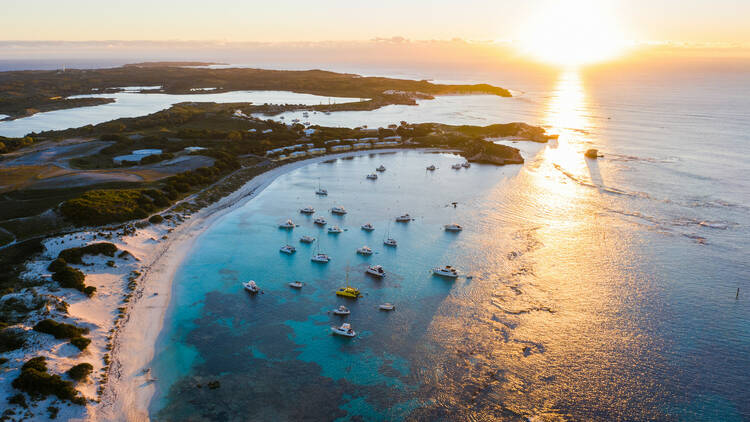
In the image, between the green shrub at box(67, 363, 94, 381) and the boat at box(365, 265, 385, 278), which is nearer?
the green shrub at box(67, 363, 94, 381)

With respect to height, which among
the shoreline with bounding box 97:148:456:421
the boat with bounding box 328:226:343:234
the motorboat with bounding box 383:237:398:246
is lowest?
the shoreline with bounding box 97:148:456:421

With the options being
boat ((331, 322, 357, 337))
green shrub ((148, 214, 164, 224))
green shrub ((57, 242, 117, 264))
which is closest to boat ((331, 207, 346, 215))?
green shrub ((148, 214, 164, 224))

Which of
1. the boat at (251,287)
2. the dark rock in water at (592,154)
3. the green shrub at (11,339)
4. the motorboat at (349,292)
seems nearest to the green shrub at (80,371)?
the green shrub at (11,339)

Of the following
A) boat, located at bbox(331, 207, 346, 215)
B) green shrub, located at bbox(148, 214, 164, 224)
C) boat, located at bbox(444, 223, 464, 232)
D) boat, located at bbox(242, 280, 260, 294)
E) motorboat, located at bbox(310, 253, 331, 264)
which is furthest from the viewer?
boat, located at bbox(331, 207, 346, 215)

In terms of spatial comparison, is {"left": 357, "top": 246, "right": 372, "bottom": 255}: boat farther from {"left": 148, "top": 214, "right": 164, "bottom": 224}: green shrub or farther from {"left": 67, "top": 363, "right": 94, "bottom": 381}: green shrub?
{"left": 67, "top": 363, "right": 94, "bottom": 381}: green shrub

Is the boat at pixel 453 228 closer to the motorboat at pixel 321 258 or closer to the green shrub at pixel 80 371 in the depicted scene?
the motorboat at pixel 321 258

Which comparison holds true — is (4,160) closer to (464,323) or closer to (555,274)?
(464,323)

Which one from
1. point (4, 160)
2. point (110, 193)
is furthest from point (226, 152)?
point (4, 160)
